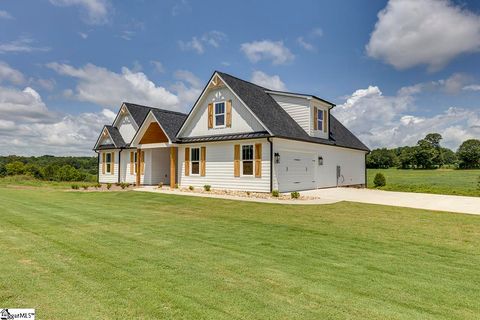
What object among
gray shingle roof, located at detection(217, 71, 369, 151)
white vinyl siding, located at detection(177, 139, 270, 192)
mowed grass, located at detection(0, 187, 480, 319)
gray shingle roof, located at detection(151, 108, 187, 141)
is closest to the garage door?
white vinyl siding, located at detection(177, 139, 270, 192)

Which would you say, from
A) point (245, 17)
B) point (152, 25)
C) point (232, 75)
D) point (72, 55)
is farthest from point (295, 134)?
point (72, 55)

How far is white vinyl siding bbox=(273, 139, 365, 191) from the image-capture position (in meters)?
18.3

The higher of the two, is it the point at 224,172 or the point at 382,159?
the point at 382,159

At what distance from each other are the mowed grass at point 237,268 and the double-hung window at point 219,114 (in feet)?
37.7

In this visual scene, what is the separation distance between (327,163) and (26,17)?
65.8ft

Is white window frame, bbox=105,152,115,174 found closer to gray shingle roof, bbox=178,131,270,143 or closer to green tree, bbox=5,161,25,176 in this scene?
gray shingle roof, bbox=178,131,270,143

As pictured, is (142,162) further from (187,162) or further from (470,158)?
(470,158)

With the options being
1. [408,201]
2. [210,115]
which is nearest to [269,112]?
[210,115]

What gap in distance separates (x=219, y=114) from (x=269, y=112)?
131 inches

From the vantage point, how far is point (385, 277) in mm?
4812

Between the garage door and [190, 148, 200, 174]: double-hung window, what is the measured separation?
610 cm

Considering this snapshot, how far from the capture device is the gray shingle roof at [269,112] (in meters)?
18.2

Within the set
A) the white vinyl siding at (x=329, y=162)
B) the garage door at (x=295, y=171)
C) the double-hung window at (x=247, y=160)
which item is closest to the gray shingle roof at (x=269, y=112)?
the white vinyl siding at (x=329, y=162)

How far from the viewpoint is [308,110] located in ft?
69.0
